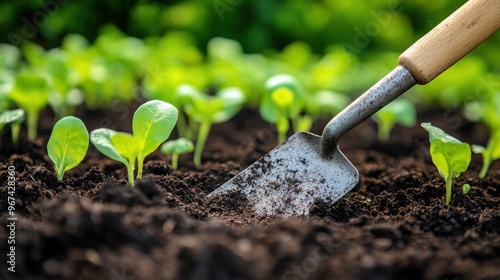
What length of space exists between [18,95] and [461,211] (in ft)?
5.91

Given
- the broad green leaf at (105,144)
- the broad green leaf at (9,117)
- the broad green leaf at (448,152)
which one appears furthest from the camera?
the broad green leaf at (9,117)

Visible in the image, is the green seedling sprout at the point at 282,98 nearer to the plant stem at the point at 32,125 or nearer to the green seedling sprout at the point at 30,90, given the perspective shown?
the green seedling sprout at the point at 30,90

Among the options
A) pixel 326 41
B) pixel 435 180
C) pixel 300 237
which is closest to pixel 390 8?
pixel 326 41

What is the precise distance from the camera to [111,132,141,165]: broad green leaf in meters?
1.78

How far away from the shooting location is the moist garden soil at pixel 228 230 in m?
1.21

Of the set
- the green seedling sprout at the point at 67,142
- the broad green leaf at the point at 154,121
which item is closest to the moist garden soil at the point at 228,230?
the green seedling sprout at the point at 67,142

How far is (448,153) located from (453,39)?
338mm

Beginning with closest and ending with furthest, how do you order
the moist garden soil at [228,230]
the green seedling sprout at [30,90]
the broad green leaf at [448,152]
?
1. the moist garden soil at [228,230]
2. the broad green leaf at [448,152]
3. the green seedling sprout at [30,90]

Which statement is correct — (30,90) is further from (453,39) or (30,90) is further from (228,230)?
(453,39)

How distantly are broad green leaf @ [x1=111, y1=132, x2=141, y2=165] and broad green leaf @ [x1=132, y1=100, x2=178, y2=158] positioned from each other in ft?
0.08

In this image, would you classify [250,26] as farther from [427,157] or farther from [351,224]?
[351,224]

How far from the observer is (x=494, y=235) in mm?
1545

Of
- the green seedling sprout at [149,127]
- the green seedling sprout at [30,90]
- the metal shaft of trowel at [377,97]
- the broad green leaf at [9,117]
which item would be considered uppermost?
the metal shaft of trowel at [377,97]

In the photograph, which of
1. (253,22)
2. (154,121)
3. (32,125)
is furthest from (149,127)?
(253,22)
